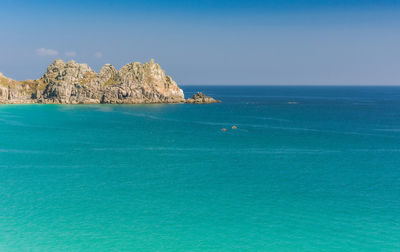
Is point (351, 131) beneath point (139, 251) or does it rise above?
above

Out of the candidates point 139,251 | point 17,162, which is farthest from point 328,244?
point 17,162

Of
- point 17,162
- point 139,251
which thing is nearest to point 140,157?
point 17,162

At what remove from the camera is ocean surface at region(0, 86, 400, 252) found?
123ft

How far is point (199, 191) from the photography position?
171 ft

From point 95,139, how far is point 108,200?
4850 cm

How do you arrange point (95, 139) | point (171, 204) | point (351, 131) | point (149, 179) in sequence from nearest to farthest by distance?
point (171, 204)
point (149, 179)
point (95, 139)
point (351, 131)

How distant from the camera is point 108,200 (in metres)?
A: 48.2

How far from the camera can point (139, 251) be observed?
114 feet

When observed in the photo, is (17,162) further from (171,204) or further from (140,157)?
(171,204)

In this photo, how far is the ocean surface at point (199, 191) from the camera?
37.4m

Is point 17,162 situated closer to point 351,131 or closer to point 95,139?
point 95,139

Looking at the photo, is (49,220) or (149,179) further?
(149,179)

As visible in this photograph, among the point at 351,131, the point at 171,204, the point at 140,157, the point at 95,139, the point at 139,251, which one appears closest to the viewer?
the point at 139,251

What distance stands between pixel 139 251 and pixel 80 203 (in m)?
15.8
